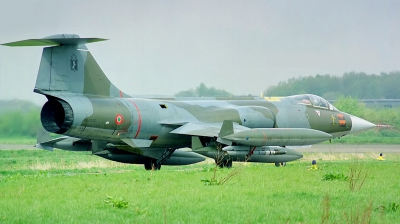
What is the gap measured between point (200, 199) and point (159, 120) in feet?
29.3

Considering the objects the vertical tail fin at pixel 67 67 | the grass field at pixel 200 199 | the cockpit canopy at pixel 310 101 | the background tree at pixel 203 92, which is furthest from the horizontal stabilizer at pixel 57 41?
the background tree at pixel 203 92

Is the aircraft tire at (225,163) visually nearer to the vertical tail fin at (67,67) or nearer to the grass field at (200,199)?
the grass field at (200,199)

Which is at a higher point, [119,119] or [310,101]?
[310,101]

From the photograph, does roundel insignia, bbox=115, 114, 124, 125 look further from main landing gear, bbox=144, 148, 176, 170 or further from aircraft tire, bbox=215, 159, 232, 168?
aircraft tire, bbox=215, 159, 232, 168

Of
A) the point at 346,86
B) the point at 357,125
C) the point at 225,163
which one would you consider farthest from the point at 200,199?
the point at 346,86

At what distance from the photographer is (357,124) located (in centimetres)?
2369

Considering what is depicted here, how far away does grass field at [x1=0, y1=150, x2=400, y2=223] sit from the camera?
29.1 ft

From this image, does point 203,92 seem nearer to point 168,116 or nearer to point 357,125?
point 357,125

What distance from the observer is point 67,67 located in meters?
17.2

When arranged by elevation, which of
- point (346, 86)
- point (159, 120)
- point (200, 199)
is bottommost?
point (200, 199)

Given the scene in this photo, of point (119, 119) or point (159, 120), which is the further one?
point (159, 120)

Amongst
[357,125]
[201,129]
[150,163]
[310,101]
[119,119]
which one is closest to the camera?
[119,119]

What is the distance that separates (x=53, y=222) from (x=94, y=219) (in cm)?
57

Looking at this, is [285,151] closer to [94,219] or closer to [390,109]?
[94,219]
